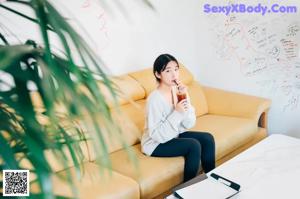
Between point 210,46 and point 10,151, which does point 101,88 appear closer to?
point 10,151

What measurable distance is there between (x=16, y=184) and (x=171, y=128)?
1641mm

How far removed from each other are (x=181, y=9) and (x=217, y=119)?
116 cm

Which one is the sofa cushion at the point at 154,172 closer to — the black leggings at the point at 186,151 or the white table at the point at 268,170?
the black leggings at the point at 186,151

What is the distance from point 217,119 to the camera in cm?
288

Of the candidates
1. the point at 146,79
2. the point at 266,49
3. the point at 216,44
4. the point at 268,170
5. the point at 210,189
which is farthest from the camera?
the point at 216,44

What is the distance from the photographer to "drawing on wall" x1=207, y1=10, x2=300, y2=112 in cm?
293

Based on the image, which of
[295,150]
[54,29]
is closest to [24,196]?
[54,29]

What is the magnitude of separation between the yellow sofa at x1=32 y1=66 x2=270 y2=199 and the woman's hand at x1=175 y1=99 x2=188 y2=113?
0.30 meters

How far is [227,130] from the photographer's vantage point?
2613 millimetres

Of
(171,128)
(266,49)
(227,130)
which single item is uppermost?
(266,49)

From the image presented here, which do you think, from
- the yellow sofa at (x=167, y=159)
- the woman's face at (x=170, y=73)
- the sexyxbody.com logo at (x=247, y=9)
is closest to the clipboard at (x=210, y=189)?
the yellow sofa at (x=167, y=159)

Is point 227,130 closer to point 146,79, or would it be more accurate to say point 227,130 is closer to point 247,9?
point 146,79

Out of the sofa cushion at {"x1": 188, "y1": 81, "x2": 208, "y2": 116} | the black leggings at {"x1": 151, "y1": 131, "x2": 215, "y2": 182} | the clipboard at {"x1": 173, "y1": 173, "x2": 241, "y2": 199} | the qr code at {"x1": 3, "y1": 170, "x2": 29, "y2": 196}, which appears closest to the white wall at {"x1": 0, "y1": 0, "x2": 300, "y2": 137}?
the sofa cushion at {"x1": 188, "y1": 81, "x2": 208, "y2": 116}

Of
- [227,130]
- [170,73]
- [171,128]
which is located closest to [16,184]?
[171,128]
